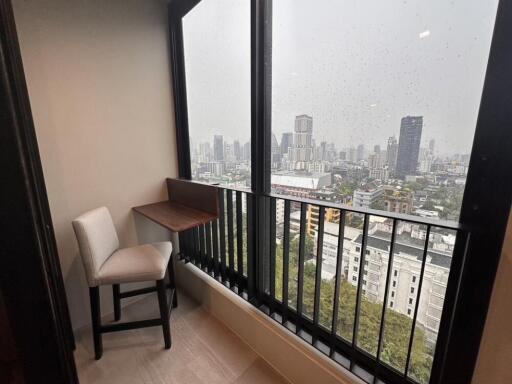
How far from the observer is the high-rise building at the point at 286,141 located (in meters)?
1.33

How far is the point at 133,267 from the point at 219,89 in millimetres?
1391

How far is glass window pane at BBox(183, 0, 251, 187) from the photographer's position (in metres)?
1.54

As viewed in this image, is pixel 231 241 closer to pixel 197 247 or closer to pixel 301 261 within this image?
→ pixel 197 247

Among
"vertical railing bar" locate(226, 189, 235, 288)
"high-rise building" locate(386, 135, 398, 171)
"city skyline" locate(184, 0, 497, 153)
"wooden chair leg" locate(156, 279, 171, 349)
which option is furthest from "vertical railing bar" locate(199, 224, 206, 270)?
"high-rise building" locate(386, 135, 398, 171)

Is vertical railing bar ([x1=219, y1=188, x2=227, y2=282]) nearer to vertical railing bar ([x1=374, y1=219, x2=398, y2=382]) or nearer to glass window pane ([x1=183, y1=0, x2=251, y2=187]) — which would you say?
glass window pane ([x1=183, y1=0, x2=251, y2=187])

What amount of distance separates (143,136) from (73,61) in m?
0.63

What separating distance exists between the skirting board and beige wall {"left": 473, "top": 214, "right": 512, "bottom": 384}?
0.52m

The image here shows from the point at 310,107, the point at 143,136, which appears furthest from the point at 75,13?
the point at 310,107

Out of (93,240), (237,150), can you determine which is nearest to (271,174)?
(237,150)

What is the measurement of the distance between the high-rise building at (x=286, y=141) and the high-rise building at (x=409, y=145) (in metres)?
0.56

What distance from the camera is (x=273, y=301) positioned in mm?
1567

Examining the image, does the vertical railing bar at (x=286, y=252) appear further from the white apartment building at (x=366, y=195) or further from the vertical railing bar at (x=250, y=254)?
the white apartment building at (x=366, y=195)

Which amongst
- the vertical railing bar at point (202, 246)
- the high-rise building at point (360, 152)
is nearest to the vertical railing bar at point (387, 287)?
the high-rise building at point (360, 152)

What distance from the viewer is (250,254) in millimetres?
1620
